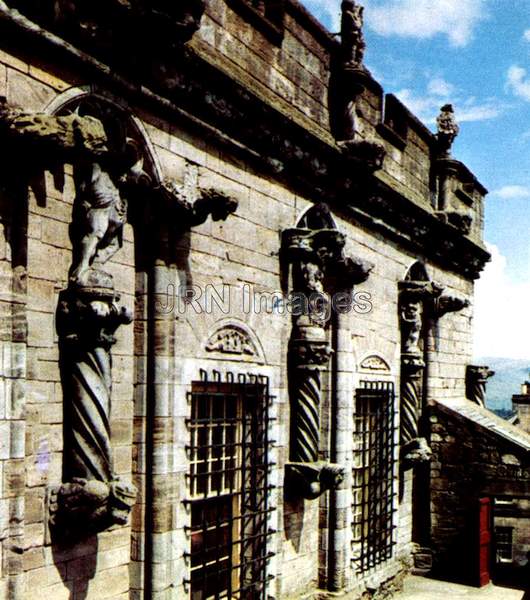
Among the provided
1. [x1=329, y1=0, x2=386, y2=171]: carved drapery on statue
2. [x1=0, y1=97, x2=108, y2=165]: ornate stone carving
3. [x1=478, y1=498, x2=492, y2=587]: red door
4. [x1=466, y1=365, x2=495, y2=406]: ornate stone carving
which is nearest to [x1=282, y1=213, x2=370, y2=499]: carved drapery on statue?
[x1=329, y1=0, x2=386, y2=171]: carved drapery on statue

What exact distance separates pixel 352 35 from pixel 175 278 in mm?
4288

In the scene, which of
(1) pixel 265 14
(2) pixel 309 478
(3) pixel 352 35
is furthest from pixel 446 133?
(2) pixel 309 478

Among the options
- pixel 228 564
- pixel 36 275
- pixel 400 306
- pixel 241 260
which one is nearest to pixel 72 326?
pixel 36 275

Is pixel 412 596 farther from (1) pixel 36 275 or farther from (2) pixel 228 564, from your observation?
(1) pixel 36 275

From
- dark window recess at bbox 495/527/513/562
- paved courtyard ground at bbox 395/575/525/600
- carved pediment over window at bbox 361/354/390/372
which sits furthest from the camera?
dark window recess at bbox 495/527/513/562

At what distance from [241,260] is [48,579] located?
3286 mm

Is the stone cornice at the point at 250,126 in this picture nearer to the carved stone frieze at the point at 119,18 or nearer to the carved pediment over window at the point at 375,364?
the carved stone frieze at the point at 119,18

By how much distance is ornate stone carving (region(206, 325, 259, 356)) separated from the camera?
6.79m

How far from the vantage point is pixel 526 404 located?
25.4m

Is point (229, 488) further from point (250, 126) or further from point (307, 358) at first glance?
point (250, 126)

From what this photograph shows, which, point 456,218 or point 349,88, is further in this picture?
point 456,218

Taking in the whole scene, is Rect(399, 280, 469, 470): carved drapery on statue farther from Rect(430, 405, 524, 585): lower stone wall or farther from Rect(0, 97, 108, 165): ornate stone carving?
Rect(0, 97, 108, 165): ornate stone carving

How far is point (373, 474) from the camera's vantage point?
1012cm

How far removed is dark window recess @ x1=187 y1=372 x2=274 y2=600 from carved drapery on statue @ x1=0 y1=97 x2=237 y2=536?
1262mm
